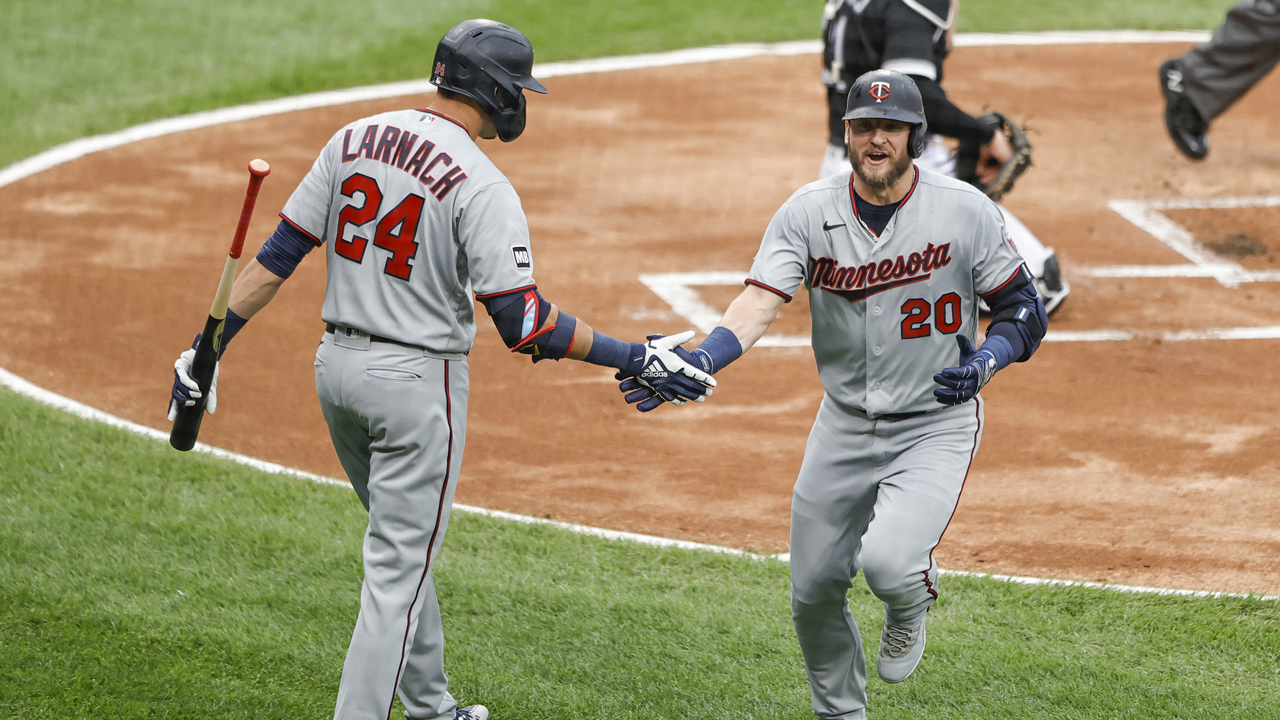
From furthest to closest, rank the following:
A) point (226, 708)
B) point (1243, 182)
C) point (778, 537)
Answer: point (1243, 182)
point (778, 537)
point (226, 708)

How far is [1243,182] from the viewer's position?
1097 cm

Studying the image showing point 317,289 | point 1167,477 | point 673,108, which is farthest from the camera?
point 673,108

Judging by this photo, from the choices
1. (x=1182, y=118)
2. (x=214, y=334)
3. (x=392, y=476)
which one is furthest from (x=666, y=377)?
(x=1182, y=118)

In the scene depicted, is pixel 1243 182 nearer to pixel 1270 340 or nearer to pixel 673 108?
pixel 1270 340

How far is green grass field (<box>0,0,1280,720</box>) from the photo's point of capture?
4586 mm

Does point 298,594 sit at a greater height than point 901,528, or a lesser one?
lesser

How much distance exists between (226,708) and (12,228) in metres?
6.57

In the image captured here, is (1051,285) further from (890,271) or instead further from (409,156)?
(409,156)

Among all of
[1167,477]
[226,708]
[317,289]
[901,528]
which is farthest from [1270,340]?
[226,708]

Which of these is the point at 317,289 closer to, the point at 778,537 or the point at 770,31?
the point at 778,537

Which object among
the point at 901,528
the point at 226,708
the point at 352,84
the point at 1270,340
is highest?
the point at 901,528

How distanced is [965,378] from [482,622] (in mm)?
2068

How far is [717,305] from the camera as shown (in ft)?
28.5

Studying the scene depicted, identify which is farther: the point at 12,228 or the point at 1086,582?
the point at 12,228
